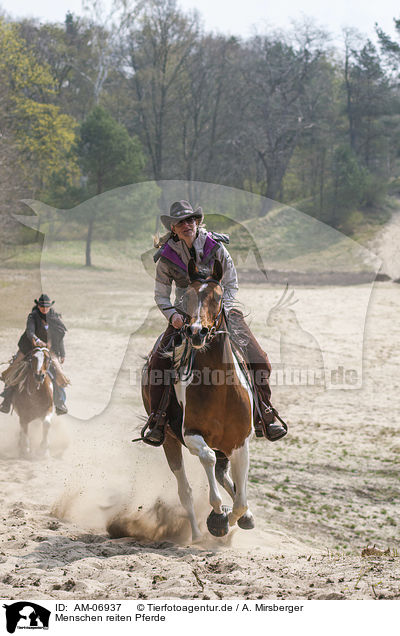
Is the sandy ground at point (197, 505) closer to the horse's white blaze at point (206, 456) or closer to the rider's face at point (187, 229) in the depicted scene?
the horse's white blaze at point (206, 456)

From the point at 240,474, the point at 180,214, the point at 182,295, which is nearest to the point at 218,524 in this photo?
the point at 240,474

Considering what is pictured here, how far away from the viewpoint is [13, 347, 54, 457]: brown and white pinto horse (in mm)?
10234

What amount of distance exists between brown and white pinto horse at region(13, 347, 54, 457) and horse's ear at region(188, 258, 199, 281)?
5.52 m

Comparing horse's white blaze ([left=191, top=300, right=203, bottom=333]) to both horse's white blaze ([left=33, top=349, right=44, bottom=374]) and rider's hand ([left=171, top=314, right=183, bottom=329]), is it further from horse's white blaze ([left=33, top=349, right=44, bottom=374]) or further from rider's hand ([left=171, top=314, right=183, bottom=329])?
horse's white blaze ([left=33, top=349, right=44, bottom=374])

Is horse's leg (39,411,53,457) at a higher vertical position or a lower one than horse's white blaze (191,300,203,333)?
lower

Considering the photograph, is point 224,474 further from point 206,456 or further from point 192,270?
point 192,270

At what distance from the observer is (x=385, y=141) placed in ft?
146

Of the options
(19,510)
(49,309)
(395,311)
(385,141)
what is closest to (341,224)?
(385,141)

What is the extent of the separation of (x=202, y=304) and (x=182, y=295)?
554 mm

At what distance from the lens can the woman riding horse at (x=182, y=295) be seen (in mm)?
5762
